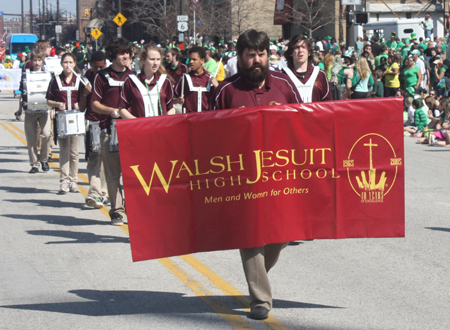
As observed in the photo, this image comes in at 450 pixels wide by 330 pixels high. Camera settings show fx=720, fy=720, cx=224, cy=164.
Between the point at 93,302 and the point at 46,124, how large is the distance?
773 centimetres

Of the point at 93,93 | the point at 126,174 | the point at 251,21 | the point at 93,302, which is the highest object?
the point at 251,21

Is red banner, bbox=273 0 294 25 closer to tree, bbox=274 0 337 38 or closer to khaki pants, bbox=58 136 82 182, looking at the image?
tree, bbox=274 0 337 38

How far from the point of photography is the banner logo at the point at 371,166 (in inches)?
206

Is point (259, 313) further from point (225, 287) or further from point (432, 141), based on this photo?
point (432, 141)

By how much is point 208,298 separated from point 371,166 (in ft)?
5.70

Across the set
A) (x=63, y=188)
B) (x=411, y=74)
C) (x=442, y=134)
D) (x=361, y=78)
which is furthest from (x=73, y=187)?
(x=411, y=74)

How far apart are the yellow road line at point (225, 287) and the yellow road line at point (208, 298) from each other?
131 millimetres

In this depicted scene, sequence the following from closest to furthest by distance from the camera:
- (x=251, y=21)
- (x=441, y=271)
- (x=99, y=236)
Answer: (x=441, y=271) < (x=99, y=236) < (x=251, y=21)

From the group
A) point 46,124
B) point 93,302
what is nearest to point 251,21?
point 46,124

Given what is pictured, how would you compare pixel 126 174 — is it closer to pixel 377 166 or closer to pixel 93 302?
pixel 93 302

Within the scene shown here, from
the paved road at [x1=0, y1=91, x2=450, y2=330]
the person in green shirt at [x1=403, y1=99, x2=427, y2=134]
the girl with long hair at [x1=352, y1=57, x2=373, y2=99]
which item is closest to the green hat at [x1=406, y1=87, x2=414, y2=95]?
the person in green shirt at [x1=403, y1=99, x2=427, y2=134]

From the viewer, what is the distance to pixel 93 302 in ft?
19.2

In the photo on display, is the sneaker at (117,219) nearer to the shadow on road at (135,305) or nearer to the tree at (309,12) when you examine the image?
the shadow on road at (135,305)

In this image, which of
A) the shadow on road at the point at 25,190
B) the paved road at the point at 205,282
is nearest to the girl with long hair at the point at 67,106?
the shadow on road at the point at 25,190
